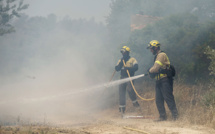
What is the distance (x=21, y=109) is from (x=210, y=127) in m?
7.40

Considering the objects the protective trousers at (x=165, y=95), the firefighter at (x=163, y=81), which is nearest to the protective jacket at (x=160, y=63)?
the firefighter at (x=163, y=81)

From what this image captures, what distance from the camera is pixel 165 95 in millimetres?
7102

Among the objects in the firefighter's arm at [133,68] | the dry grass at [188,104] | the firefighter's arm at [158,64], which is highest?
the firefighter's arm at [133,68]

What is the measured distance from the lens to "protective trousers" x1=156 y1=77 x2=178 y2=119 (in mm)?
7027

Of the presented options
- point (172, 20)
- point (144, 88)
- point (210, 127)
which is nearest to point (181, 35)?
point (172, 20)

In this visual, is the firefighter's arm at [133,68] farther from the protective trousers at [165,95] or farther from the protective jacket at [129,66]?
the protective trousers at [165,95]

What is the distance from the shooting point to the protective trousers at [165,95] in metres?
7.03

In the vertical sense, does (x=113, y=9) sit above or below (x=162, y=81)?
above

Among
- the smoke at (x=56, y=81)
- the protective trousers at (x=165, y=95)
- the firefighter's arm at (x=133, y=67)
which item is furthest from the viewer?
the smoke at (x=56, y=81)

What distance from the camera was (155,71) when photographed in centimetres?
710

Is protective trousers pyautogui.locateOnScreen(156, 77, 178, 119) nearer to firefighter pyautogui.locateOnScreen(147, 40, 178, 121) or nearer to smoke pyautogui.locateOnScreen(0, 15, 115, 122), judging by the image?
firefighter pyautogui.locateOnScreen(147, 40, 178, 121)

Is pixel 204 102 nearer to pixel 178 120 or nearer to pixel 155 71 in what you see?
pixel 178 120

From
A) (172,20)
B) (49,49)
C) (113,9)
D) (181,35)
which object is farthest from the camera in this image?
(113,9)

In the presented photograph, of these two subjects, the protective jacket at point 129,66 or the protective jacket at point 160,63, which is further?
the protective jacket at point 129,66
